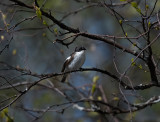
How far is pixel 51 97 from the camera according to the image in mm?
9641

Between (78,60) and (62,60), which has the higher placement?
(62,60)

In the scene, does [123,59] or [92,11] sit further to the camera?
[92,11]

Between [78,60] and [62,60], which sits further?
[62,60]

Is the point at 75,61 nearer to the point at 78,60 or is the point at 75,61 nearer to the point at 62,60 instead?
the point at 78,60

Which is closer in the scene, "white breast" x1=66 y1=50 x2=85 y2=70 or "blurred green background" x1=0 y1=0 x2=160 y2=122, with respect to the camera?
"blurred green background" x1=0 y1=0 x2=160 y2=122

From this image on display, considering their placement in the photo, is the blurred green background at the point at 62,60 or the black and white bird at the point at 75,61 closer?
the blurred green background at the point at 62,60

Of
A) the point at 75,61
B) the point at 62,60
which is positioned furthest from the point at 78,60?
the point at 62,60

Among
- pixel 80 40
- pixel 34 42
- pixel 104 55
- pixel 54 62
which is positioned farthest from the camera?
pixel 104 55

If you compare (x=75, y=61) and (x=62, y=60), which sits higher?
(x=62, y=60)

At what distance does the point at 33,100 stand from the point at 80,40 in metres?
4.63

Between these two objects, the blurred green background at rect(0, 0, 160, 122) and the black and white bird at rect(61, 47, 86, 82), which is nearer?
the blurred green background at rect(0, 0, 160, 122)

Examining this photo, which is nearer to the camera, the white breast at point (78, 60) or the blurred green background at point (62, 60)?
the blurred green background at point (62, 60)

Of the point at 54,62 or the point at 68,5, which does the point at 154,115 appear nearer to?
the point at 54,62

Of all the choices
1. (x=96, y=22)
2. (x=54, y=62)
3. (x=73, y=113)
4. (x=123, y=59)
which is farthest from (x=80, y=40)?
(x=96, y=22)
